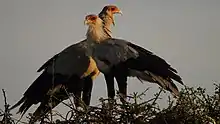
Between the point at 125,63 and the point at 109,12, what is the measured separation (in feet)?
4.55

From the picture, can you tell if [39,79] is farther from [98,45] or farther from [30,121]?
[30,121]

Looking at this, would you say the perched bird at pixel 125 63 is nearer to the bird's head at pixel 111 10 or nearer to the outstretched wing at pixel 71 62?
the outstretched wing at pixel 71 62

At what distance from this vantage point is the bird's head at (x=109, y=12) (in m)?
8.66

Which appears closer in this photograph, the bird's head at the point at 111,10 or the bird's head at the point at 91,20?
the bird's head at the point at 91,20

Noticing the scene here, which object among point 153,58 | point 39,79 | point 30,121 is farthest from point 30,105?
point 30,121

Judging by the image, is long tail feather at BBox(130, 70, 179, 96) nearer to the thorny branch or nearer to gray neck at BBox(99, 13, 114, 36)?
gray neck at BBox(99, 13, 114, 36)

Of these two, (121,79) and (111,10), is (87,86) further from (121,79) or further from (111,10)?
(111,10)

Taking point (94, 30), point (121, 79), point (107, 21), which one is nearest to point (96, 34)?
point (94, 30)

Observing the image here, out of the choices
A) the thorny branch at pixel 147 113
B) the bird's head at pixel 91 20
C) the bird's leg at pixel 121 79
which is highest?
the bird's head at pixel 91 20

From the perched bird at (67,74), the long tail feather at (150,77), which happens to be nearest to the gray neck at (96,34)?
the perched bird at (67,74)

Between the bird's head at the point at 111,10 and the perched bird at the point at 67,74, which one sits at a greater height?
the bird's head at the point at 111,10

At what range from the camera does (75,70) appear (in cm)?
816

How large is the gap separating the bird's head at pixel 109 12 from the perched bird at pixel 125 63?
2.28 ft

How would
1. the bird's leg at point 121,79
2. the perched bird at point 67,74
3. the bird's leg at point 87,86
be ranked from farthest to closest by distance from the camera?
the perched bird at point 67,74
the bird's leg at point 87,86
the bird's leg at point 121,79
